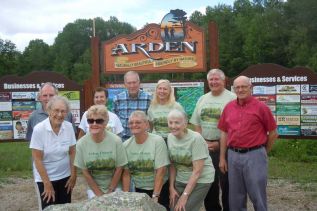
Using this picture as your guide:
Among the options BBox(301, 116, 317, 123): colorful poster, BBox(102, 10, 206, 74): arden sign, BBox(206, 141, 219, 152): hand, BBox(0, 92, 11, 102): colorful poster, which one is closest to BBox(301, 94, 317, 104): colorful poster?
BBox(301, 116, 317, 123): colorful poster

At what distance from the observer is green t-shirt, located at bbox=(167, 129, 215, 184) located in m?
4.81

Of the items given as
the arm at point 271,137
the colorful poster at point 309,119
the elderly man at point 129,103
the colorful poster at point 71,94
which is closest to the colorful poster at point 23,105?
the colorful poster at point 71,94

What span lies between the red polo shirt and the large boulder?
1.55 m

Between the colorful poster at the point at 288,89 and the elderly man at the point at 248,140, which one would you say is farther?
the colorful poster at the point at 288,89

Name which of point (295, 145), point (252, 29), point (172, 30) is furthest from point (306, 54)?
point (172, 30)

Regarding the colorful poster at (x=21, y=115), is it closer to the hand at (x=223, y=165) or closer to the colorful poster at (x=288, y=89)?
the colorful poster at (x=288, y=89)

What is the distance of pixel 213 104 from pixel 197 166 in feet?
3.33

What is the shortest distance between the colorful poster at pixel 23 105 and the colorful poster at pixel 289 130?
4.94 meters

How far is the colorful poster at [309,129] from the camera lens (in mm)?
8719

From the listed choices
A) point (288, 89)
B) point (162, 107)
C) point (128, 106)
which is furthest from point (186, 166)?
point (288, 89)

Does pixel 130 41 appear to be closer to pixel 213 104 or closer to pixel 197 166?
pixel 213 104

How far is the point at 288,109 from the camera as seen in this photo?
8.86 meters

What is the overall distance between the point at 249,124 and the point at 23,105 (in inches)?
237

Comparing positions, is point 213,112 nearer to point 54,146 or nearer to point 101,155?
point 101,155
